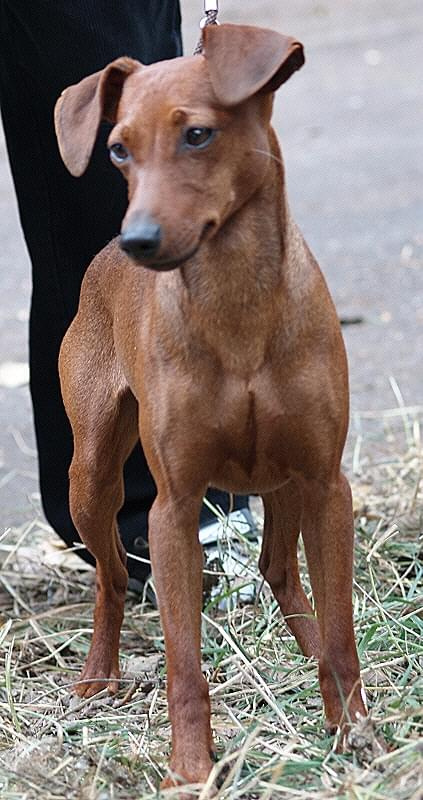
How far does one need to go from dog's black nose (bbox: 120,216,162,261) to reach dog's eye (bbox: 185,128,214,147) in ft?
0.66

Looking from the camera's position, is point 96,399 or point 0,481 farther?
point 0,481

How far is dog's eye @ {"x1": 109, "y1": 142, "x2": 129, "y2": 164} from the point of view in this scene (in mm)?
2984

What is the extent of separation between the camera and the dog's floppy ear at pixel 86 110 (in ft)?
10.3

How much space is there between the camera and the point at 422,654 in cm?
374

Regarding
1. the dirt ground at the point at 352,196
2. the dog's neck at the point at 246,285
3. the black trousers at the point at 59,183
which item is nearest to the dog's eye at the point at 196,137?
the dog's neck at the point at 246,285

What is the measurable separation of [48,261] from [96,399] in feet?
2.85

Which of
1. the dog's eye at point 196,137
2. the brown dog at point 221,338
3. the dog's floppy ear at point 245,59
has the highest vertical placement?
the dog's floppy ear at point 245,59

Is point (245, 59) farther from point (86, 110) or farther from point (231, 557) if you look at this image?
point (231, 557)

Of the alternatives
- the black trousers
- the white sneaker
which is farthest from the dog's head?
the white sneaker

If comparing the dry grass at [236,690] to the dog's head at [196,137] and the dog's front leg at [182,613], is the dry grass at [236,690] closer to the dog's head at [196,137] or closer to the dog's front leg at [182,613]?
the dog's front leg at [182,613]

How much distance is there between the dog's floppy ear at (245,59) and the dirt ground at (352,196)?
2765mm

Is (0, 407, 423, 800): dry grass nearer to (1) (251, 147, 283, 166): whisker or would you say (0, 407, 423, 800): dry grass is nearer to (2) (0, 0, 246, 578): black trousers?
(2) (0, 0, 246, 578): black trousers

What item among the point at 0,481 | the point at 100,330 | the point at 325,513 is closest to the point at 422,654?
the point at 325,513

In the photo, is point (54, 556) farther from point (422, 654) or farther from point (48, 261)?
point (422, 654)
